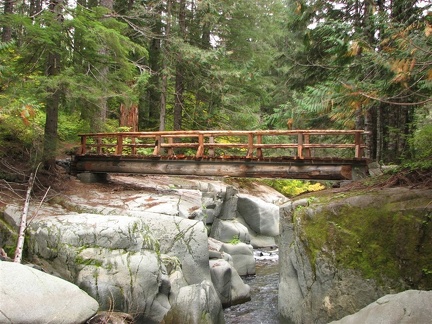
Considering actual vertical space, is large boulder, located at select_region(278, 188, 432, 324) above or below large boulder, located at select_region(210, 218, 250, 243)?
above

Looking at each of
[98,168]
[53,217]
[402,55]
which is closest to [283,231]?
[402,55]

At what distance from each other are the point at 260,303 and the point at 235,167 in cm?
397

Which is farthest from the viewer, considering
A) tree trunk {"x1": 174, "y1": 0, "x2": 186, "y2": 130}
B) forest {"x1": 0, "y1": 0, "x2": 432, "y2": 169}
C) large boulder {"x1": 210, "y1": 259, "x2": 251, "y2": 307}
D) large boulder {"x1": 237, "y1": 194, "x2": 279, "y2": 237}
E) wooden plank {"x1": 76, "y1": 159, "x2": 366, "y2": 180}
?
tree trunk {"x1": 174, "y1": 0, "x2": 186, "y2": 130}

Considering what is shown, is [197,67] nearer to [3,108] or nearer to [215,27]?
[215,27]

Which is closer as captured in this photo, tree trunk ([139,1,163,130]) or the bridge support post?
the bridge support post

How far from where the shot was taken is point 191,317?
7.00 m

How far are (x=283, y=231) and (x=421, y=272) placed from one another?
3157mm

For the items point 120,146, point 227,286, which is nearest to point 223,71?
point 120,146

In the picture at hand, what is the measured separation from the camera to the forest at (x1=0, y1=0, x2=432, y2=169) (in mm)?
7504

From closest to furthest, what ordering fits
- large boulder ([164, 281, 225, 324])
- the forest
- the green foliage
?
large boulder ([164, 281, 225, 324]) → the forest → the green foliage

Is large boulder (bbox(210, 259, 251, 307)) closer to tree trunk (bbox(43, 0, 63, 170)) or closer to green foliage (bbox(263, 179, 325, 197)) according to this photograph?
tree trunk (bbox(43, 0, 63, 170))

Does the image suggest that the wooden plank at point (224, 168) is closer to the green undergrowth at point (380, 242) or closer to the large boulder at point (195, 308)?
the green undergrowth at point (380, 242)

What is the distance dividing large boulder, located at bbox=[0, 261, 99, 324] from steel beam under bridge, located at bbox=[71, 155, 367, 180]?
20.9 ft

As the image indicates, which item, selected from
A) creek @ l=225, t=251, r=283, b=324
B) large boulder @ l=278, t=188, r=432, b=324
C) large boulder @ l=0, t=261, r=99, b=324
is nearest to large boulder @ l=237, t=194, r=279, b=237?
creek @ l=225, t=251, r=283, b=324
